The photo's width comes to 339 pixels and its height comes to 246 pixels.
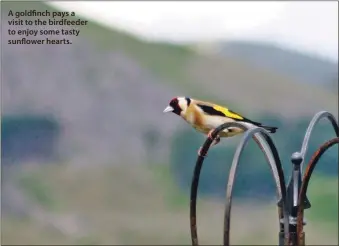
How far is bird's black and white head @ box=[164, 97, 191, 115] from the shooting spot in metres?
1.16

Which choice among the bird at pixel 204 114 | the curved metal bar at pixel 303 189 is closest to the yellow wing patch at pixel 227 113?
the bird at pixel 204 114

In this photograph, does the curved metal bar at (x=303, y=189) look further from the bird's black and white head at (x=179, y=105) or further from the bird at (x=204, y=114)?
the bird's black and white head at (x=179, y=105)

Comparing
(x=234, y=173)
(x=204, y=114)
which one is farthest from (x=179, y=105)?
(x=234, y=173)

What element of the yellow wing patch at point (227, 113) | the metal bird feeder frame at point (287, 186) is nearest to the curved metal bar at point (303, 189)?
the metal bird feeder frame at point (287, 186)

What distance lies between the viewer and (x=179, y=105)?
1.16 meters

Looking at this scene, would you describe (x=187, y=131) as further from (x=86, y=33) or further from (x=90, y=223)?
(x=86, y=33)

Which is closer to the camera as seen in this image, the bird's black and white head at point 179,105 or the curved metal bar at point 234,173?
the curved metal bar at point 234,173

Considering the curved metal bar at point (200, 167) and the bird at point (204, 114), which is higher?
the bird at point (204, 114)

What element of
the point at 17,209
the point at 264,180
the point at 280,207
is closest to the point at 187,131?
the point at 264,180

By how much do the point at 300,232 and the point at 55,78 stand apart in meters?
3.49

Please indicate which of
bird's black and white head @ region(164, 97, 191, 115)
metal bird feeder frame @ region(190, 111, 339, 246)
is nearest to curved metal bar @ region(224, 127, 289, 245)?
metal bird feeder frame @ region(190, 111, 339, 246)

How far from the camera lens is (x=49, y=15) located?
1927 millimetres

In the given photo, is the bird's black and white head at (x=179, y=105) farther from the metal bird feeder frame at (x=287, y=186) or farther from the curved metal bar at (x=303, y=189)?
the curved metal bar at (x=303, y=189)

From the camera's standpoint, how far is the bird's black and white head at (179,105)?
116 centimetres
